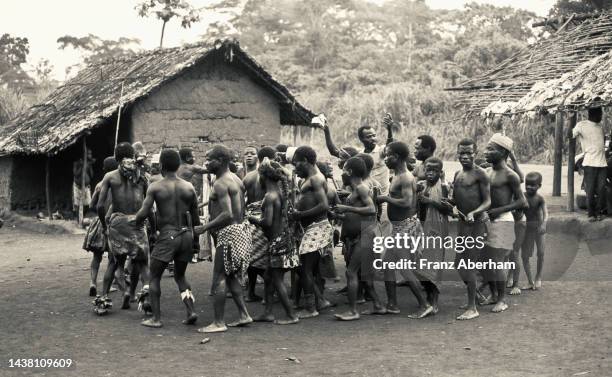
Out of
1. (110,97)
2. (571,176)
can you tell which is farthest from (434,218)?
(110,97)

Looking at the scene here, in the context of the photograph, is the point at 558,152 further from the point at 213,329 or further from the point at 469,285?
the point at 213,329

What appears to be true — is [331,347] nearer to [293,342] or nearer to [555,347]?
[293,342]

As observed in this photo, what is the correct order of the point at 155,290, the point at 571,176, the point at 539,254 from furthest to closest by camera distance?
the point at 571,176, the point at 539,254, the point at 155,290

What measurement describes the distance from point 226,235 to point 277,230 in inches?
19.8

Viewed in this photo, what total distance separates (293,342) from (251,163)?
9.48ft

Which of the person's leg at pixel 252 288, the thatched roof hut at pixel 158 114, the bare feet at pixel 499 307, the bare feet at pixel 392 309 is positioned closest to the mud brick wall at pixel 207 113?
the thatched roof hut at pixel 158 114

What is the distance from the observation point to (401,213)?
732 centimetres

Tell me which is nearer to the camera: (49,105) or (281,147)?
(281,147)

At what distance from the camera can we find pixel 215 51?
46.1 feet

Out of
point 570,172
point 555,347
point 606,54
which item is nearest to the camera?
point 555,347

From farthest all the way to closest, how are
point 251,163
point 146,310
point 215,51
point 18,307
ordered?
point 215,51 < point 251,163 < point 18,307 < point 146,310

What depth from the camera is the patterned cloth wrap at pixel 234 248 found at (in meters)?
6.74

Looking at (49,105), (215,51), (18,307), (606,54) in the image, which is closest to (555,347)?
(18,307)

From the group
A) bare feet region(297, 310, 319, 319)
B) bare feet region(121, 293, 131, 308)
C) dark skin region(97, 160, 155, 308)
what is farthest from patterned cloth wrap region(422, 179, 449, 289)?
bare feet region(121, 293, 131, 308)
